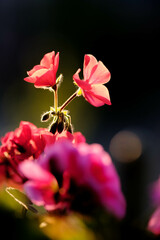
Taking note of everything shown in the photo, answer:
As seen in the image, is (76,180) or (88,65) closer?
(76,180)

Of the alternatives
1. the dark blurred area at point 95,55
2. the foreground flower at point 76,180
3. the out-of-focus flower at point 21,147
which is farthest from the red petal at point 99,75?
the dark blurred area at point 95,55

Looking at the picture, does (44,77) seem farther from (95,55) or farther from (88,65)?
(95,55)

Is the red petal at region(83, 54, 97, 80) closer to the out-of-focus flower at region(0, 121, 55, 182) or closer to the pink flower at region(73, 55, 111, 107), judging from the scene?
the pink flower at region(73, 55, 111, 107)

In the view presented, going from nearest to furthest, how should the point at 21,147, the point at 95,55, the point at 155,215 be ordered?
the point at 155,215 < the point at 21,147 < the point at 95,55

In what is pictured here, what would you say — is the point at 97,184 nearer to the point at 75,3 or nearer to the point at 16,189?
the point at 16,189

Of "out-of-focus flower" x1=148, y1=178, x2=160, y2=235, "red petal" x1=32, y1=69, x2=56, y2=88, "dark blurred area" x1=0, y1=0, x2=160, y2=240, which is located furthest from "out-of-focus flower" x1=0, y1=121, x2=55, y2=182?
"dark blurred area" x1=0, y1=0, x2=160, y2=240

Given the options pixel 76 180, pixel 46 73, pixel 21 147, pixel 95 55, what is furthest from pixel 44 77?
pixel 95 55
